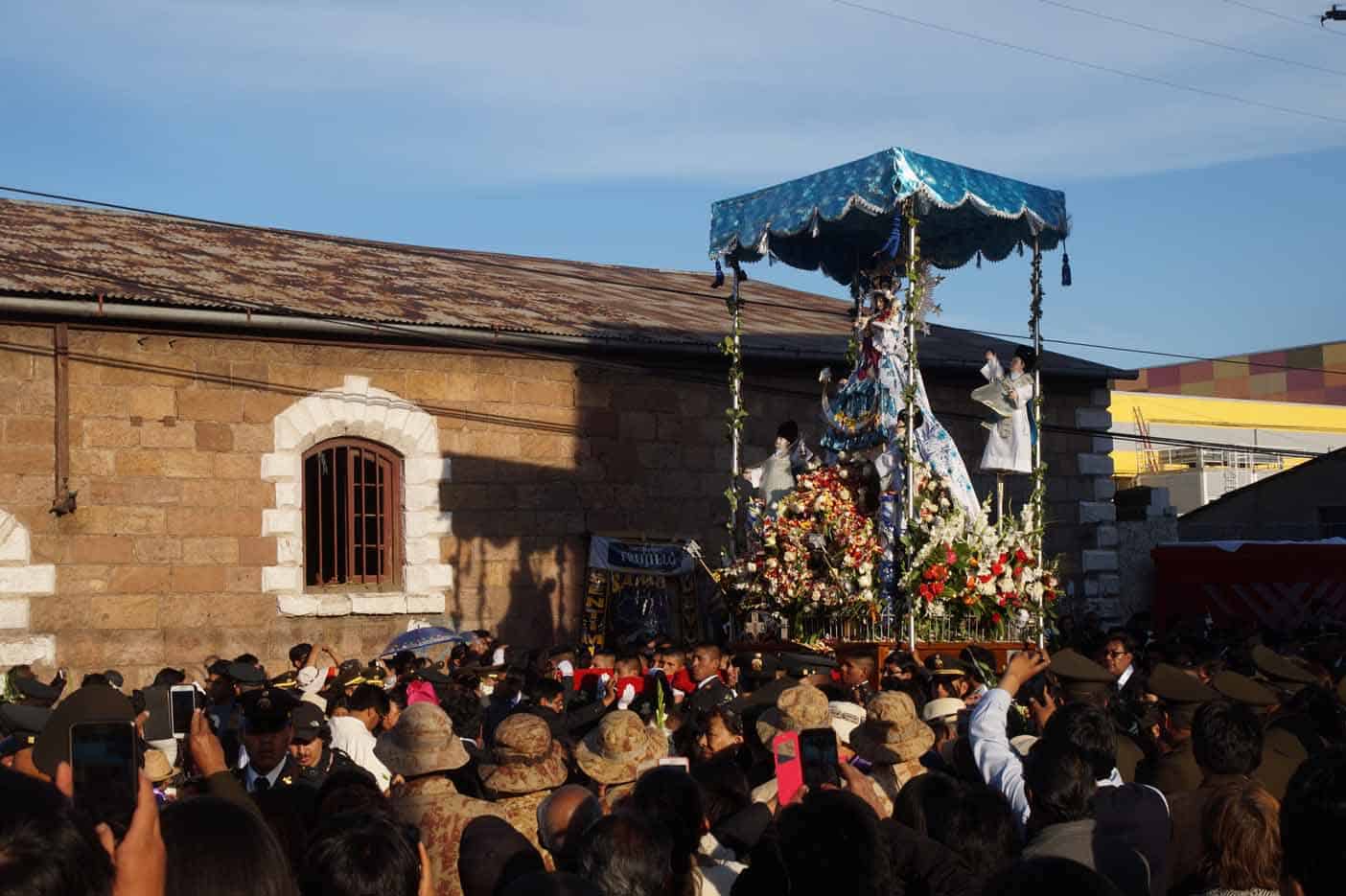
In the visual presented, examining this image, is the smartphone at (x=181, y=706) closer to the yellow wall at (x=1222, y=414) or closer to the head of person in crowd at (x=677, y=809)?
the head of person in crowd at (x=677, y=809)

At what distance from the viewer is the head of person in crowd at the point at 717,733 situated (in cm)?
770

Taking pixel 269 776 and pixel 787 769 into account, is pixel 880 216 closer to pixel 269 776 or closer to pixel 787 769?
pixel 269 776

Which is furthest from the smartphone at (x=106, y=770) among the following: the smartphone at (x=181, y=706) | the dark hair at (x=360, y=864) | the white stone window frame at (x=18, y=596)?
the white stone window frame at (x=18, y=596)

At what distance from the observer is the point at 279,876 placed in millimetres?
3391

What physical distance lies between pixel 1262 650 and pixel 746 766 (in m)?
4.70

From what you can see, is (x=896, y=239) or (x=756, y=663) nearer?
(x=756, y=663)

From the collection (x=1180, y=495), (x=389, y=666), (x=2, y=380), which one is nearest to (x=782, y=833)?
(x=389, y=666)

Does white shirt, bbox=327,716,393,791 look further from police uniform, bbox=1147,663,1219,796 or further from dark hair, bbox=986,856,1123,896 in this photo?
dark hair, bbox=986,856,1123,896

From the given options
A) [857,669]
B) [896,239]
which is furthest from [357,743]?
[896,239]

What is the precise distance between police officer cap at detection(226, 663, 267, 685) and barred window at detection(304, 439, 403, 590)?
4145mm

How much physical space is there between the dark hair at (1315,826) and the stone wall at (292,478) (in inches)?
604

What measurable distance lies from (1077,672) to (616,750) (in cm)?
272

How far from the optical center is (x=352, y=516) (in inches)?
744

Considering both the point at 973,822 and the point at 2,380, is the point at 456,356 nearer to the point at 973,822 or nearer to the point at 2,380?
the point at 2,380
